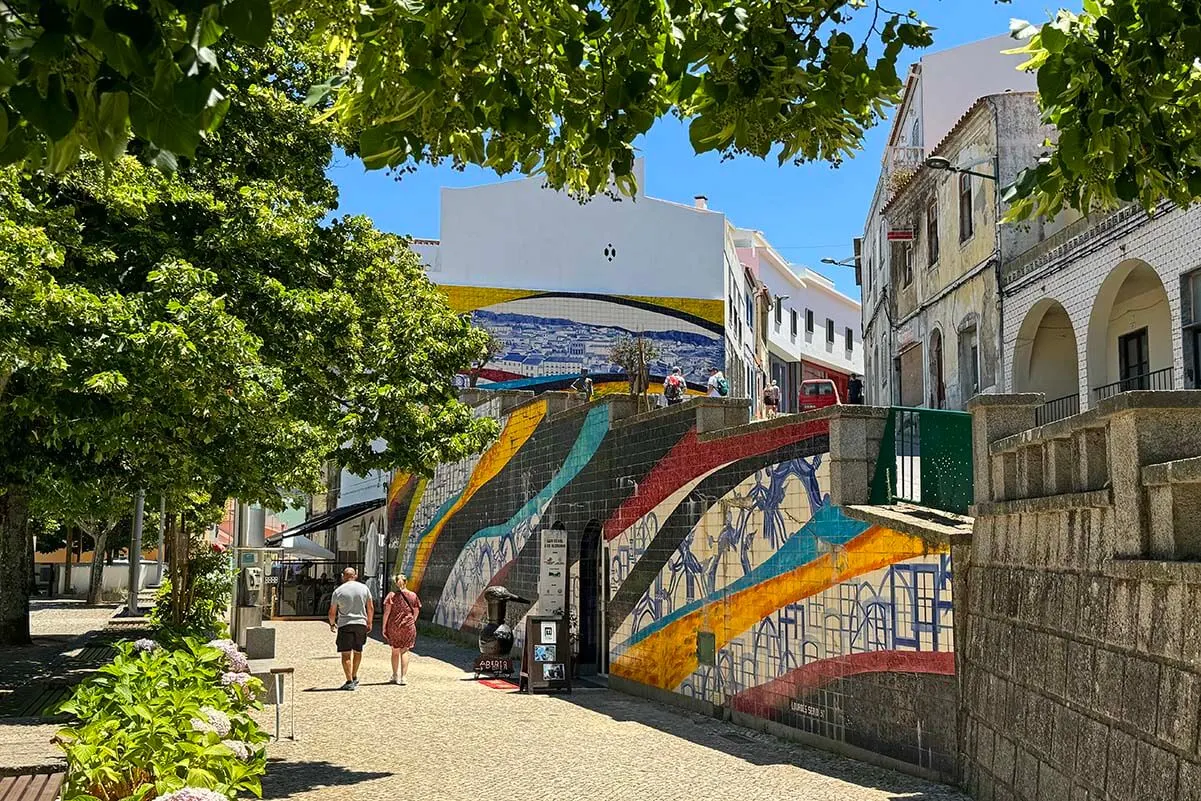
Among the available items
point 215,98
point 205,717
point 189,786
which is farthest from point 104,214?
point 215,98

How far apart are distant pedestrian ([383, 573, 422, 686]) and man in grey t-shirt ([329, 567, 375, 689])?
1.18 feet

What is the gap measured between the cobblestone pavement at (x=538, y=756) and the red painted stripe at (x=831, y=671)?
366mm

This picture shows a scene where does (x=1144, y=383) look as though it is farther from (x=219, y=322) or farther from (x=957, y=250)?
(x=219, y=322)

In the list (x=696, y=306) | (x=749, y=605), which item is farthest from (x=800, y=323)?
(x=749, y=605)

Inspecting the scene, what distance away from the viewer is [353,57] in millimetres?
5219

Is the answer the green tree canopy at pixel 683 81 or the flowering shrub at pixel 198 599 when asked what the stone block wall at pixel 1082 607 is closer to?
the green tree canopy at pixel 683 81

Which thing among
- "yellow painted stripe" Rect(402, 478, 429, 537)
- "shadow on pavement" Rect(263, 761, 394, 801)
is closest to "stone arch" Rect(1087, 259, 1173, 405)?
"shadow on pavement" Rect(263, 761, 394, 801)

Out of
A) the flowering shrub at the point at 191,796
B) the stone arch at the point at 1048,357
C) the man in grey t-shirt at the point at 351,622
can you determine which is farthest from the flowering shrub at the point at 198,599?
the stone arch at the point at 1048,357

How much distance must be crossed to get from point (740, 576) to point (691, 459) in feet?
6.59

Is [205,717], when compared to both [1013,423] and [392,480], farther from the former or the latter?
[392,480]

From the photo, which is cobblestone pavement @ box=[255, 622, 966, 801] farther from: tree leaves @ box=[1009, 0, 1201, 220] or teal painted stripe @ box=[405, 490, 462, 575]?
teal painted stripe @ box=[405, 490, 462, 575]

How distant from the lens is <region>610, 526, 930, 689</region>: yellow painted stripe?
1088 centimetres

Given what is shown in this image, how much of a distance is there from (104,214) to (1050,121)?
9949 mm

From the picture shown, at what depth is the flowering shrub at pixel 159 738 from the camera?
20.2 feet
